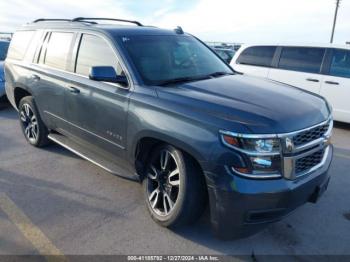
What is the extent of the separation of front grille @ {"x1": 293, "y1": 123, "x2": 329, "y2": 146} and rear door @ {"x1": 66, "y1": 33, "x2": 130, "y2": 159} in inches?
65.9

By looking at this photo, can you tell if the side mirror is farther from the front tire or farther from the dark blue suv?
the front tire

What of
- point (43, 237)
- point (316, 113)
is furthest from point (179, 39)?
point (43, 237)

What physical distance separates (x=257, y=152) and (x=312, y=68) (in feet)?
18.0

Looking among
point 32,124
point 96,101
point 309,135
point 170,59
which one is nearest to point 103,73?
point 96,101

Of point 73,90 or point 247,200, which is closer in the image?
point 247,200

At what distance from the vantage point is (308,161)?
2934 millimetres

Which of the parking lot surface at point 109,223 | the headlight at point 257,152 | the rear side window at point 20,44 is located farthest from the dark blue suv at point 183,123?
the rear side window at point 20,44

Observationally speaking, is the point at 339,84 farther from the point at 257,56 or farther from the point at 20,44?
the point at 20,44

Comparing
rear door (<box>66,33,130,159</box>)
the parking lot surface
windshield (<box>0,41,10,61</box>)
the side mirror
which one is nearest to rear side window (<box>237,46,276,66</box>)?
the parking lot surface

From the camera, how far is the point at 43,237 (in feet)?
10.6

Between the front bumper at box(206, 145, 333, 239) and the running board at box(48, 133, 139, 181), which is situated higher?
the front bumper at box(206, 145, 333, 239)

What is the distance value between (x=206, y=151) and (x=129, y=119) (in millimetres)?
1043

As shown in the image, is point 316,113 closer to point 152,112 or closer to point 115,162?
point 152,112

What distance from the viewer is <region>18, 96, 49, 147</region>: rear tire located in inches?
212
